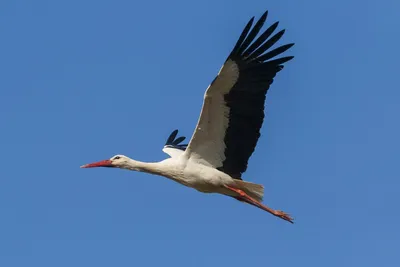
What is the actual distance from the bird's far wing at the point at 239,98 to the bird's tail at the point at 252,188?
0.49 meters

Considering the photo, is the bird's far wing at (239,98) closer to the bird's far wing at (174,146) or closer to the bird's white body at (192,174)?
the bird's white body at (192,174)

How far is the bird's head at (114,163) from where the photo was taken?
19891mm

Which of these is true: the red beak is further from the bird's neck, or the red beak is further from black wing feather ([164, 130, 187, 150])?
black wing feather ([164, 130, 187, 150])

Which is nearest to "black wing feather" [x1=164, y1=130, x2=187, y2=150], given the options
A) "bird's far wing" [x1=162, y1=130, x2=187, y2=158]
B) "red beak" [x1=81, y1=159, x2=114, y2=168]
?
"bird's far wing" [x1=162, y1=130, x2=187, y2=158]

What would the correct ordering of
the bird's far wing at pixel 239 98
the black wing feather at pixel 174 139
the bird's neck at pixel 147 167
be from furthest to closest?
the black wing feather at pixel 174 139
the bird's neck at pixel 147 167
the bird's far wing at pixel 239 98

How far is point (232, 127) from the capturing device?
1908 cm

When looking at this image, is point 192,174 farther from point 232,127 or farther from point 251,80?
point 251,80

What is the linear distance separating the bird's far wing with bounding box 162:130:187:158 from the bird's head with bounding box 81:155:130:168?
4.02 ft

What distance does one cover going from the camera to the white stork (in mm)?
18719

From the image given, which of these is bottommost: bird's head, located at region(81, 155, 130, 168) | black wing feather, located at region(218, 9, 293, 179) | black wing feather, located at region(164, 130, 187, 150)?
bird's head, located at region(81, 155, 130, 168)

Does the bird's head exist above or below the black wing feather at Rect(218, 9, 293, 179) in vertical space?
below

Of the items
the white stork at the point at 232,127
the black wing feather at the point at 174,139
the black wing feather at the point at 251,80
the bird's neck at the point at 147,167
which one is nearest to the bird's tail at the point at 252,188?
the white stork at the point at 232,127

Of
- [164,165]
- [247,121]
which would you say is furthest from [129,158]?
[247,121]

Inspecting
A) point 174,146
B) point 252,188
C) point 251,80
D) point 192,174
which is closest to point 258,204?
point 252,188
